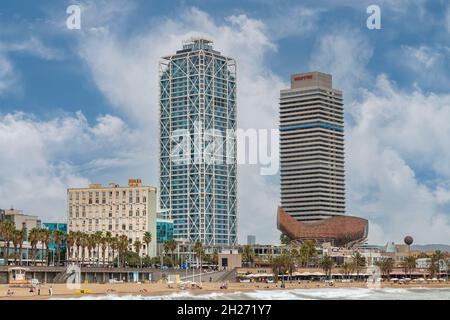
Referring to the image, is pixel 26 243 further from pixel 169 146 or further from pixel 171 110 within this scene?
pixel 171 110

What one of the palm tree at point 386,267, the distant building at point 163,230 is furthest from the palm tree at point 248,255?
the palm tree at point 386,267

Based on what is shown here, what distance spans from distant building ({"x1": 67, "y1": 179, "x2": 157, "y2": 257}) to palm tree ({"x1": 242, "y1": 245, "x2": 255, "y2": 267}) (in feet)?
55.2

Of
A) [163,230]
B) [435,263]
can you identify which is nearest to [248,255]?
[163,230]

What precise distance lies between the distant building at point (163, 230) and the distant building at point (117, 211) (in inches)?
202

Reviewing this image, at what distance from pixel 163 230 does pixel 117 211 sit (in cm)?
1142

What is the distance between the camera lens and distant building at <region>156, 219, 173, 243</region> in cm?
14838

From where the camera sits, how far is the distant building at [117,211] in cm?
14025

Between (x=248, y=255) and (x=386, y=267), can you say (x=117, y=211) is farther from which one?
(x=386, y=267)

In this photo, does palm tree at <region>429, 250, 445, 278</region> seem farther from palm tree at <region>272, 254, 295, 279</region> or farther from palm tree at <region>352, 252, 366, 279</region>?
palm tree at <region>272, 254, 295, 279</region>

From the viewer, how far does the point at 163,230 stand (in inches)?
5866

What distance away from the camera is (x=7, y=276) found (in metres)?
81.8
